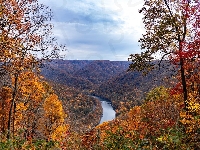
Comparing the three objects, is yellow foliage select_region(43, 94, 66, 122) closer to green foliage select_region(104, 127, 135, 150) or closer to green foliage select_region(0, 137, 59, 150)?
green foliage select_region(0, 137, 59, 150)

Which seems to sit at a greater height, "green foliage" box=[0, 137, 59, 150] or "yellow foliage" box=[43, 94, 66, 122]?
"green foliage" box=[0, 137, 59, 150]

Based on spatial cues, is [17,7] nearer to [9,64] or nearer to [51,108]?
[9,64]

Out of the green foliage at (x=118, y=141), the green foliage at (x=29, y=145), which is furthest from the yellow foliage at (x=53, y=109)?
the green foliage at (x=118, y=141)

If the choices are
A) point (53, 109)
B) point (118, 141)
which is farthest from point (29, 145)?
point (53, 109)

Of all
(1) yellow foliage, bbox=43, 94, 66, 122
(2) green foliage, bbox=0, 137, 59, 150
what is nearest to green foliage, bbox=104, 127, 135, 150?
(2) green foliage, bbox=0, 137, 59, 150

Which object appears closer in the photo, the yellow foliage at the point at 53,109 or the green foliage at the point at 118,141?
the green foliage at the point at 118,141

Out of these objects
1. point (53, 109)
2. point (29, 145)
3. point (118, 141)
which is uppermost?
point (118, 141)

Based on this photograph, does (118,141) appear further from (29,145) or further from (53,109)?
(53,109)

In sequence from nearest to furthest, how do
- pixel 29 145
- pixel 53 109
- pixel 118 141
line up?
pixel 118 141, pixel 29 145, pixel 53 109

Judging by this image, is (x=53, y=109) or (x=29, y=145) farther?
(x=53, y=109)

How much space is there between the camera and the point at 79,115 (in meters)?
192

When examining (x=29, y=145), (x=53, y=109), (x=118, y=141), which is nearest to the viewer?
(x=118, y=141)

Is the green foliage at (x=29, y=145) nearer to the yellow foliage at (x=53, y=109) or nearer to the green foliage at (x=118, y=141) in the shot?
the green foliage at (x=118, y=141)

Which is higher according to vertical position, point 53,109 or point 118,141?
point 118,141
